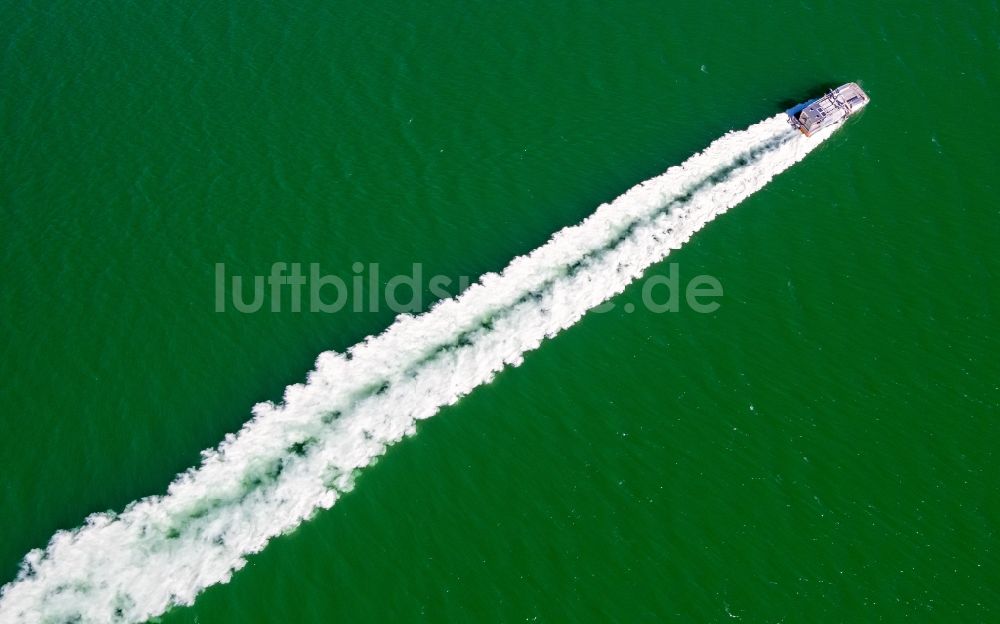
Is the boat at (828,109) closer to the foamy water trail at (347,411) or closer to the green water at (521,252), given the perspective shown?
the green water at (521,252)

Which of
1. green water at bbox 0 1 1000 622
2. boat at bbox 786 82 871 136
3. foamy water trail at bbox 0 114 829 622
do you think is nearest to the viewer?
foamy water trail at bbox 0 114 829 622

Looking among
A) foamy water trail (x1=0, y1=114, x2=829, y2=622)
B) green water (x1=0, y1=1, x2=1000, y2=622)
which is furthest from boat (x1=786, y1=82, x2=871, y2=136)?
foamy water trail (x1=0, y1=114, x2=829, y2=622)

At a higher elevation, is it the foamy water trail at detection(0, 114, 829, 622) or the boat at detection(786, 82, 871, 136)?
the boat at detection(786, 82, 871, 136)

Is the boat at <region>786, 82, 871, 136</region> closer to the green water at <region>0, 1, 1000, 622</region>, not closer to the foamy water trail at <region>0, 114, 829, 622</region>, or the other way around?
the green water at <region>0, 1, 1000, 622</region>

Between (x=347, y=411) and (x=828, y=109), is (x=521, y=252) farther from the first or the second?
(x=828, y=109)

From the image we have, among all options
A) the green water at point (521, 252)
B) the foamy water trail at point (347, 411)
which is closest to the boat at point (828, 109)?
the green water at point (521, 252)
